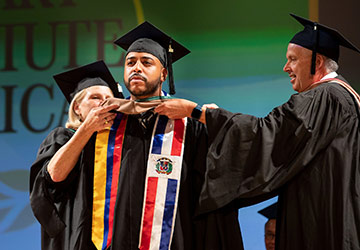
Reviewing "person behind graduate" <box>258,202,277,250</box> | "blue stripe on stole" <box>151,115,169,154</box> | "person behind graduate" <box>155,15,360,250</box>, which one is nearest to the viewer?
"person behind graduate" <box>155,15,360,250</box>

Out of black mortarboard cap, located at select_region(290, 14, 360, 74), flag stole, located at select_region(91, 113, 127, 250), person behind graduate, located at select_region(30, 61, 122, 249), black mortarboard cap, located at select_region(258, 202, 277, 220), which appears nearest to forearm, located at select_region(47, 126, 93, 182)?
person behind graduate, located at select_region(30, 61, 122, 249)

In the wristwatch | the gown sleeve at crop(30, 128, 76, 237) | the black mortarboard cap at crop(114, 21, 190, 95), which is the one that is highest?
the black mortarboard cap at crop(114, 21, 190, 95)

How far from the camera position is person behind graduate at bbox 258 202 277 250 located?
4.24 metres

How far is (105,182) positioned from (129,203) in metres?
0.20

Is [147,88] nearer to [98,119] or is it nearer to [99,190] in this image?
[98,119]

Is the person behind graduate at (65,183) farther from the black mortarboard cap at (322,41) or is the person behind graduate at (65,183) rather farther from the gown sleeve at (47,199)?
the black mortarboard cap at (322,41)

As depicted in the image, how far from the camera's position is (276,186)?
279cm

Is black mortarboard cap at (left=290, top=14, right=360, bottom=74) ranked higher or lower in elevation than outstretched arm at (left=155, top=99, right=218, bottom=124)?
higher

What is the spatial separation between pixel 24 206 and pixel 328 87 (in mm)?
3205

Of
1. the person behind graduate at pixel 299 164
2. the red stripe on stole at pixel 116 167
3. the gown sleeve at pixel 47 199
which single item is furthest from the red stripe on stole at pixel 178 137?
the gown sleeve at pixel 47 199

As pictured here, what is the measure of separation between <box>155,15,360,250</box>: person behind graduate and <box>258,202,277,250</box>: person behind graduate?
135 cm

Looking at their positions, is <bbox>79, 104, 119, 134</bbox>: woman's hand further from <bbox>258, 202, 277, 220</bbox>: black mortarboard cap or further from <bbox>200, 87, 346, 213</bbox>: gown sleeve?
<bbox>258, 202, 277, 220</bbox>: black mortarboard cap

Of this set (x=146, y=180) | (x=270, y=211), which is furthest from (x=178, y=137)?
(x=270, y=211)

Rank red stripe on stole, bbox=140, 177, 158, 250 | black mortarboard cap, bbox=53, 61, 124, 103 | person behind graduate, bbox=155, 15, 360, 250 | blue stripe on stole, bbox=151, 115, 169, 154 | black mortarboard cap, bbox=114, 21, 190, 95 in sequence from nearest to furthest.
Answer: person behind graduate, bbox=155, 15, 360, 250 → red stripe on stole, bbox=140, 177, 158, 250 → blue stripe on stole, bbox=151, 115, 169, 154 → black mortarboard cap, bbox=114, 21, 190, 95 → black mortarboard cap, bbox=53, 61, 124, 103
